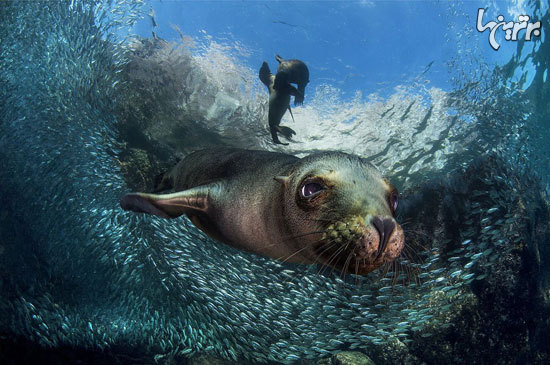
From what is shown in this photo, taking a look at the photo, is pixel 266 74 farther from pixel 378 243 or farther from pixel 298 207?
pixel 378 243

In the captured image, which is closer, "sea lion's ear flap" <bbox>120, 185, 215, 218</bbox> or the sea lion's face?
the sea lion's face

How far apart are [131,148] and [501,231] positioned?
8.84 metres

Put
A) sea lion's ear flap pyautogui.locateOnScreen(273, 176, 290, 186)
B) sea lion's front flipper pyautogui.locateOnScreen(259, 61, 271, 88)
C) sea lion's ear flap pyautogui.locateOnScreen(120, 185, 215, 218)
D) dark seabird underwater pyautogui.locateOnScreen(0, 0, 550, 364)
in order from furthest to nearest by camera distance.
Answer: dark seabird underwater pyautogui.locateOnScreen(0, 0, 550, 364) < sea lion's front flipper pyautogui.locateOnScreen(259, 61, 271, 88) < sea lion's ear flap pyautogui.locateOnScreen(120, 185, 215, 218) < sea lion's ear flap pyautogui.locateOnScreen(273, 176, 290, 186)

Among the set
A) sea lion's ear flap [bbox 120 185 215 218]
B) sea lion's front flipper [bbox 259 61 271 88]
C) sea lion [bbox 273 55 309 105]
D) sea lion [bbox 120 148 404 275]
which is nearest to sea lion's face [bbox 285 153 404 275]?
sea lion [bbox 120 148 404 275]

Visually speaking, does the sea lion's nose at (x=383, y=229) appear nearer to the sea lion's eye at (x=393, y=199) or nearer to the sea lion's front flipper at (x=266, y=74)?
the sea lion's eye at (x=393, y=199)

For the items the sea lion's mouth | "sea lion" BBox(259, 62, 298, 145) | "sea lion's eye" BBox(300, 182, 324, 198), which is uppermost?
"sea lion" BBox(259, 62, 298, 145)

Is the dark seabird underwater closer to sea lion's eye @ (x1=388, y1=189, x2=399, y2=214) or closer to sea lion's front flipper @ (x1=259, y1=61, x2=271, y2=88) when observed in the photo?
sea lion's front flipper @ (x1=259, y1=61, x2=271, y2=88)

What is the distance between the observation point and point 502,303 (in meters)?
7.02

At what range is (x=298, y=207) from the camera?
5.44ft

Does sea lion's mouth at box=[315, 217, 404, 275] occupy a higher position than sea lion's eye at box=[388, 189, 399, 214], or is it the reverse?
sea lion's eye at box=[388, 189, 399, 214]

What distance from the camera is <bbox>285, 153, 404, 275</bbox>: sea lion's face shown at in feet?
4.26

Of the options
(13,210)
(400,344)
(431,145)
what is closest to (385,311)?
(400,344)

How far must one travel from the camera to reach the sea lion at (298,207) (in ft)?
4.35

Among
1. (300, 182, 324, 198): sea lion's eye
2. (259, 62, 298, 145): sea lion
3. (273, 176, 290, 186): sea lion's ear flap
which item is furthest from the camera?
(259, 62, 298, 145): sea lion
